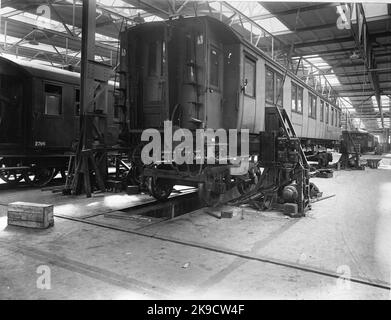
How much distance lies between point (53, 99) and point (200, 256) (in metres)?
7.01

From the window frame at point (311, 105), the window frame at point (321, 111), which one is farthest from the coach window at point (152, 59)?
the window frame at point (321, 111)

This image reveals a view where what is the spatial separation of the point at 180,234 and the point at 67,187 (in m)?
4.12

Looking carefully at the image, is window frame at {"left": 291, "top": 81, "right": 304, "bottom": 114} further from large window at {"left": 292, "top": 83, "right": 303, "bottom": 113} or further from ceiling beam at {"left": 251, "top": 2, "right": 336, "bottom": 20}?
ceiling beam at {"left": 251, "top": 2, "right": 336, "bottom": 20}

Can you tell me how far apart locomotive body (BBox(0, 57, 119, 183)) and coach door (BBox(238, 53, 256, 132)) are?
11.7 feet

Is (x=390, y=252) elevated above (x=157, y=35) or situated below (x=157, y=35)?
below

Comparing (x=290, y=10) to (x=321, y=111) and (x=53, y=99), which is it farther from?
(x=53, y=99)

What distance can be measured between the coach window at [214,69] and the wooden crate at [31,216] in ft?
10.9

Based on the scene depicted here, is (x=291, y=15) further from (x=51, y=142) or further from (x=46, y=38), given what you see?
(x=46, y=38)

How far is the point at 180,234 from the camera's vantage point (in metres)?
4.64

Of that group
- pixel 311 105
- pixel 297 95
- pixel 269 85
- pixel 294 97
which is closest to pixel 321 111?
pixel 311 105

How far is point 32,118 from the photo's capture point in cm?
845

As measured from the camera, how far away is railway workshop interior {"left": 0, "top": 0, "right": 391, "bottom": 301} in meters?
3.20
